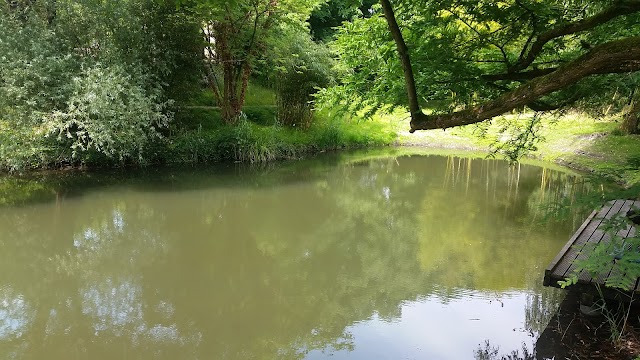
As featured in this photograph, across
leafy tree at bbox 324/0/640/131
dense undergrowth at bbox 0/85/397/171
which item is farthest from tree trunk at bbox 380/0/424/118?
dense undergrowth at bbox 0/85/397/171

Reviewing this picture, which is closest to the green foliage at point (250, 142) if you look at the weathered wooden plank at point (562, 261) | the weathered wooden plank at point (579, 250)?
the weathered wooden plank at point (579, 250)

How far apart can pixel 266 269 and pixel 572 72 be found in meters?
4.46

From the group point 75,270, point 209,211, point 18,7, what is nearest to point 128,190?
point 209,211

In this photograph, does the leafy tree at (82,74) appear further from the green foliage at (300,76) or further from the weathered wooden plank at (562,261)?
the weathered wooden plank at (562,261)

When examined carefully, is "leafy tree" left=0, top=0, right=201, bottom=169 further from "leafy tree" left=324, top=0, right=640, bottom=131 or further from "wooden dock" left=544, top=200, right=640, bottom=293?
"wooden dock" left=544, top=200, right=640, bottom=293

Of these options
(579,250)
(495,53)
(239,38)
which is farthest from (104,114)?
(579,250)

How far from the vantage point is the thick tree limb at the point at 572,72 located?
2.23 meters

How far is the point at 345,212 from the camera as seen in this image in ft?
29.8

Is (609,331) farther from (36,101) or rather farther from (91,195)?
(36,101)

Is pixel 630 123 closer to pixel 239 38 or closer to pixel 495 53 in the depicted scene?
pixel 495 53

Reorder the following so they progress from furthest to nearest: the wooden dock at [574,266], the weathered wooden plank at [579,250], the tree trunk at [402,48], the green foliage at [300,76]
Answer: the green foliage at [300,76] < the weathered wooden plank at [579,250] < the wooden dock at [574,266] < the tree trunk at [402,48]

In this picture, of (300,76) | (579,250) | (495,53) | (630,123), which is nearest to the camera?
(579,250)

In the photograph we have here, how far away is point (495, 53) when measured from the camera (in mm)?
4938

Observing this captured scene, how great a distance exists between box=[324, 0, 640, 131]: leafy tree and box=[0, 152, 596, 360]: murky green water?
83.1 inches
